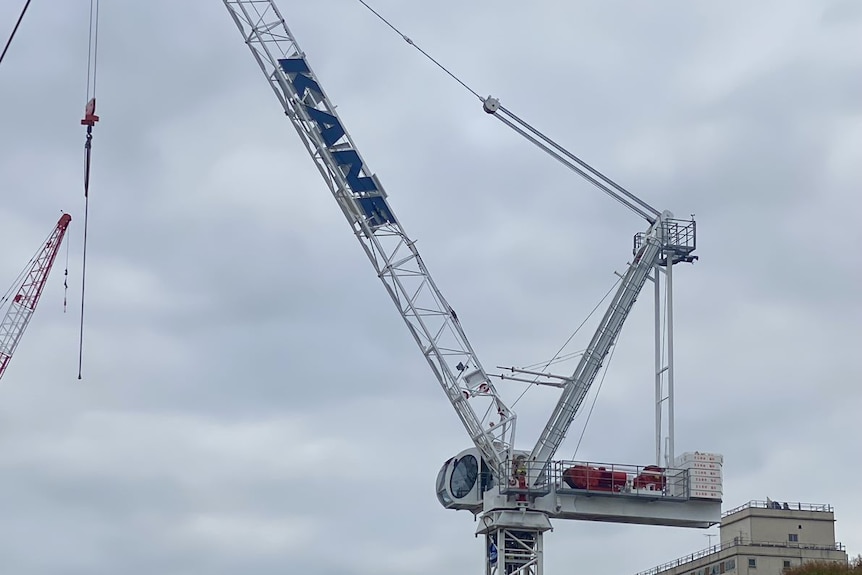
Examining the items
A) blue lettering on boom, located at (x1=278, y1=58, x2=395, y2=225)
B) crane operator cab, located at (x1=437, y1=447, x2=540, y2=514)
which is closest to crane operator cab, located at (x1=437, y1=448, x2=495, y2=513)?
crane operator cab, located at (x1=437, y1=447, x2=540, y2=514)

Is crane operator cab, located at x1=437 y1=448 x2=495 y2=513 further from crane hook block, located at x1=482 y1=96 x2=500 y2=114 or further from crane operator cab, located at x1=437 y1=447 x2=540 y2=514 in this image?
crane hook block, located at x1=482 y1=96 x2=500 y2=114

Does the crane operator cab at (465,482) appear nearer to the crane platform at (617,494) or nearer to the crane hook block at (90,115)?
the crane platform at (617,494)

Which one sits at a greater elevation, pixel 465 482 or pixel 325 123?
pixel 325 123

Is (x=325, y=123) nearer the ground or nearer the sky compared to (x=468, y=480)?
nearer the sky

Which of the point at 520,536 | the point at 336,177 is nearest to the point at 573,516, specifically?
the point at 520,536

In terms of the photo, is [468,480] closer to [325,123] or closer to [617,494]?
[617,494]

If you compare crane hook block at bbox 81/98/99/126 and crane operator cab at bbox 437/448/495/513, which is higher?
crane hook block at bbox 81/98/99/126

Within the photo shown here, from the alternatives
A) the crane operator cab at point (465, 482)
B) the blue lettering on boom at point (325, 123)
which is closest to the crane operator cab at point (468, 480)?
the crane operator cab at point (465, 482)

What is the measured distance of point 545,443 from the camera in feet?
391

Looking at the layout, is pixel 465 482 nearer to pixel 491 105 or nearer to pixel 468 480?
pixel 468 480

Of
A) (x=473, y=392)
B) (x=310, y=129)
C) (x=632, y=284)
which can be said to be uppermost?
(x=310, y=129)

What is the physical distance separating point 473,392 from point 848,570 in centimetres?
4871

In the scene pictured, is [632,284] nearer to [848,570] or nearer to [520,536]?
[520,536]

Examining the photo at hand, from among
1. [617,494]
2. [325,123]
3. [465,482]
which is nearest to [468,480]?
[465,482]
